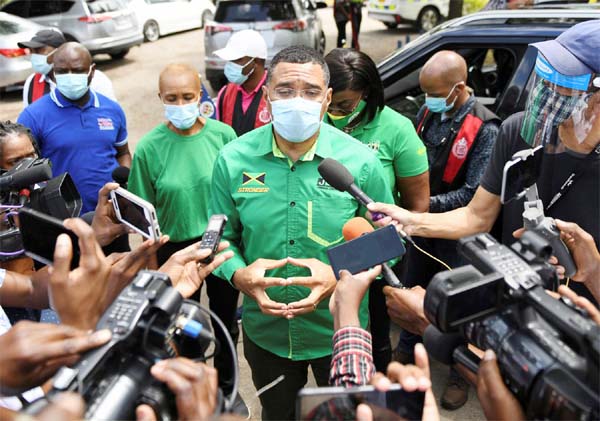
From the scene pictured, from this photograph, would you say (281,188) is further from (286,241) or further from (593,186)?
(593,186)

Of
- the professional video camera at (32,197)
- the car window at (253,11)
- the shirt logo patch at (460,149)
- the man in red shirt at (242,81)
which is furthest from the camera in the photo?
the car window at (253,11)

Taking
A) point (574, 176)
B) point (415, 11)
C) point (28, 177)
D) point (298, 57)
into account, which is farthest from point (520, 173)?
point (415, 11)

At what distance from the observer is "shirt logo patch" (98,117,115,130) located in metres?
4.10

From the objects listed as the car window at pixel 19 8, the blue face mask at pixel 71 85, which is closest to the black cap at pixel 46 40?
the blue face mask at pixel 71 85

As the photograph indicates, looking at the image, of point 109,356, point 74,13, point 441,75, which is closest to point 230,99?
point 441,75

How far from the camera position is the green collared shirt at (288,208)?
2.38 m

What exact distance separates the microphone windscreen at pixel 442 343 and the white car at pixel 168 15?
1379 cm

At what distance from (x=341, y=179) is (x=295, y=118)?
454 millimetres

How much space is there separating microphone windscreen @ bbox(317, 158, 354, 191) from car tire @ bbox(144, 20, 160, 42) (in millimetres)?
14009

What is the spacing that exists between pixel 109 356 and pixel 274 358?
1291mm

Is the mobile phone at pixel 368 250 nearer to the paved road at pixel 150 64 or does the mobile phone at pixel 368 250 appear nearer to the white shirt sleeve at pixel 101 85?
the white shirt sleeve at pixel 101 85

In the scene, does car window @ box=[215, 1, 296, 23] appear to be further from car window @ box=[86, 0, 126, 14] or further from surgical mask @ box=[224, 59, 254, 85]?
surgical mask @ box=[224, 59, 254, 85]

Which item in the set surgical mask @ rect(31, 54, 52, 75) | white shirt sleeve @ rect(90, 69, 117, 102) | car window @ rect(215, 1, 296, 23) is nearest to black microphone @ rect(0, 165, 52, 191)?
white shirt sleeve @ rect(90, 69, 117, 102)

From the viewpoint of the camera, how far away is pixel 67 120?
13.1ft
